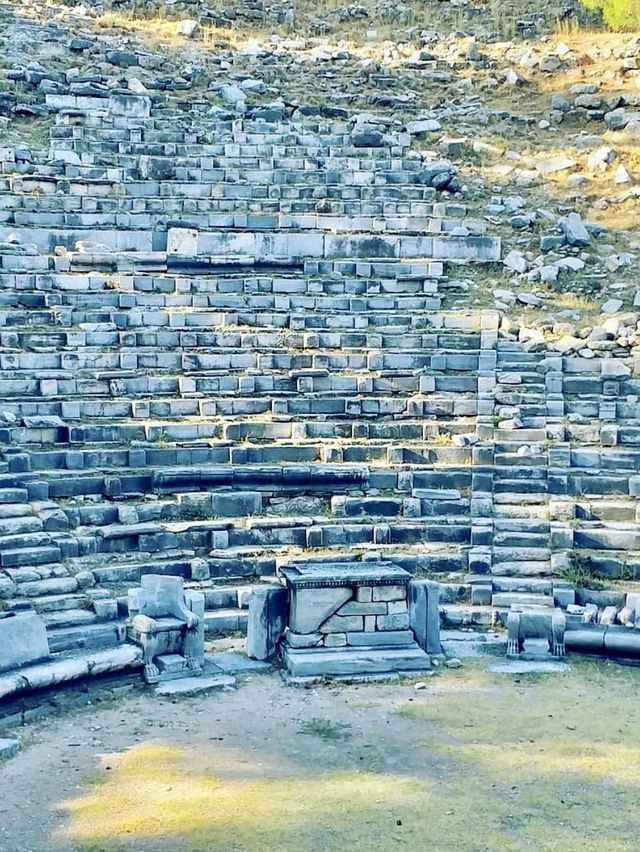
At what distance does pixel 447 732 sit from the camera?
10.3 meters

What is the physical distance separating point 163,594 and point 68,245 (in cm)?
1003

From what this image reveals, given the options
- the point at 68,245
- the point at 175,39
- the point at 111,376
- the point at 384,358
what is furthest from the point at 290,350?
the point at 175,39

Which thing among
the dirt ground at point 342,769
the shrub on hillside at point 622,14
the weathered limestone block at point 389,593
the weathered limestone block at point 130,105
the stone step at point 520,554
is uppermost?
the shrub on hillside at point 622,14

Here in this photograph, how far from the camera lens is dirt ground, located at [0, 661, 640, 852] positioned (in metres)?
8.16

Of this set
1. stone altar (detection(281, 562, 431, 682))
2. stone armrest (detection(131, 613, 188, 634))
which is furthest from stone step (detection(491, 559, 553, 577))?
stone armrest (detection(131, 613, 188, 634))

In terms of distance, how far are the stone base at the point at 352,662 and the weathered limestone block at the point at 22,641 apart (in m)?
2.41

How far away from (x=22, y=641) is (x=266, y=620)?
247cm

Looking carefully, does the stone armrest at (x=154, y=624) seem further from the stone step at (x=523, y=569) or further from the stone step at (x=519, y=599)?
the stone step at (x=523, y=569)

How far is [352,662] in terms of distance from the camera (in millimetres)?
11688

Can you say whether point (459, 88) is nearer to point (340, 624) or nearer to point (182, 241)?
point (182, 241)

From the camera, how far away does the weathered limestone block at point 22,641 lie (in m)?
10.7

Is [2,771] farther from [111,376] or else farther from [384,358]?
[384,358]

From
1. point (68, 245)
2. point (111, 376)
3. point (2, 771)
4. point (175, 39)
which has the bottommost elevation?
point (2, 771)

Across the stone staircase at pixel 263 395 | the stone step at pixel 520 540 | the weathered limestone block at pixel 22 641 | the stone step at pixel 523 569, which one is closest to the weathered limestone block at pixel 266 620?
the stone staircase at pixel 263 395
